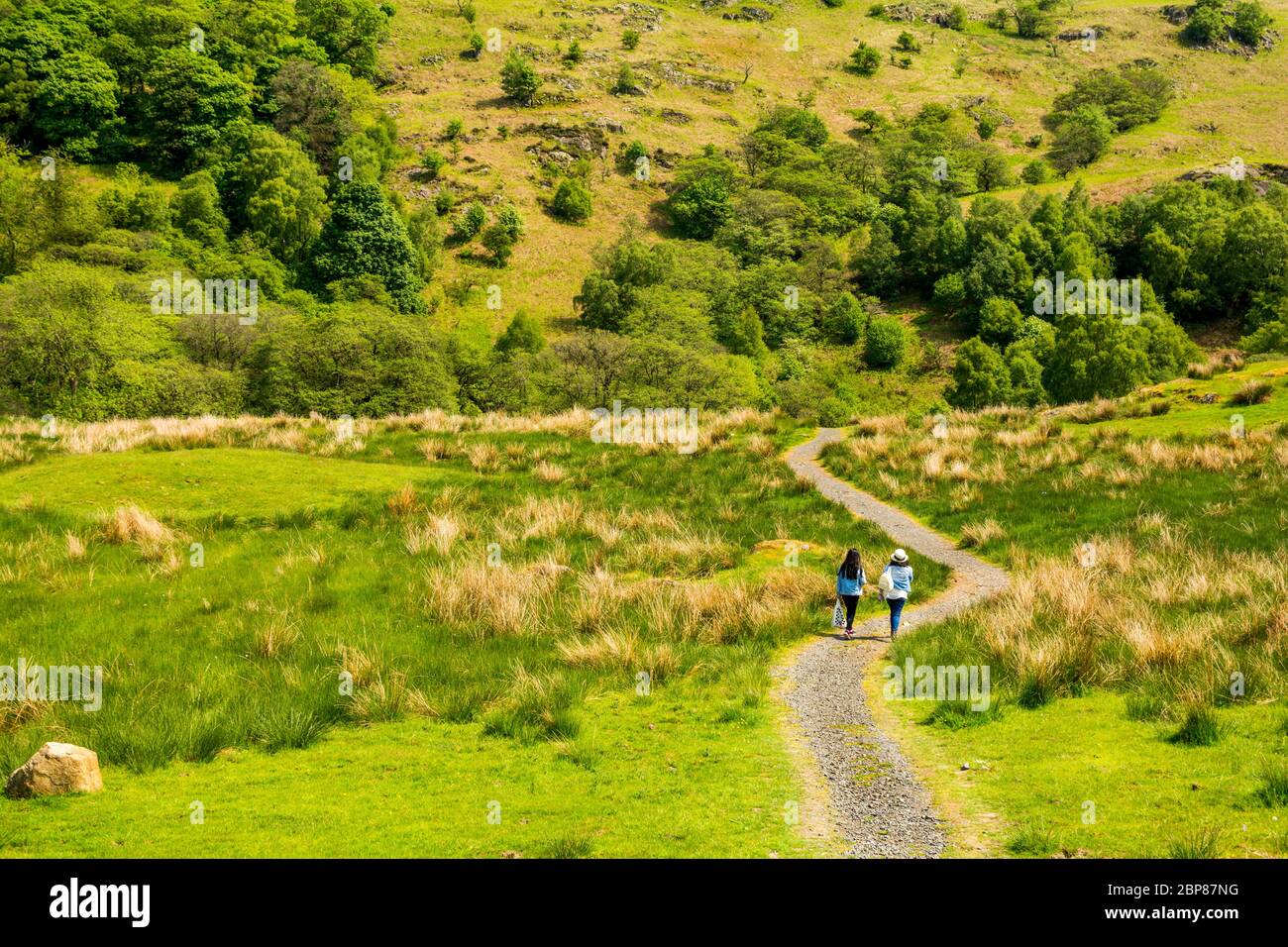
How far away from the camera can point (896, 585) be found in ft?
39.3

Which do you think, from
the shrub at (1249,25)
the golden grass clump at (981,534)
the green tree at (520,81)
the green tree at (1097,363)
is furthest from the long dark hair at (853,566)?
the shrub at (1249,25)

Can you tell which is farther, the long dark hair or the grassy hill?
the grassy hill

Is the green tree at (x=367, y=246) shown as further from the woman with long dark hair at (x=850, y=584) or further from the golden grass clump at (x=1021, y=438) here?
the woman with long dark hair at (x=850, y=584)

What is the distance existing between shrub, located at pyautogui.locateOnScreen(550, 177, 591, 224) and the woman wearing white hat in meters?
108

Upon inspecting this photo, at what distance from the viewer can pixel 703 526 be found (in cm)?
1750

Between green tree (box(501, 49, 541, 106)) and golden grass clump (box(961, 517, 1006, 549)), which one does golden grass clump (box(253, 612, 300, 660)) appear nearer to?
golden grass clump (box(961, 517, 1006, 549))

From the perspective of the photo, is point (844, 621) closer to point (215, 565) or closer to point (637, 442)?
point (215, 565)

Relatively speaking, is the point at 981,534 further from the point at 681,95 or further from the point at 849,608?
the point at 681,95

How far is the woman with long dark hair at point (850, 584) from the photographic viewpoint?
38.5ft

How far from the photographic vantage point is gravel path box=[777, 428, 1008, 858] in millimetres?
5586

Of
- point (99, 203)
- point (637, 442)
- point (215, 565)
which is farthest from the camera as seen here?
point (99, 203)

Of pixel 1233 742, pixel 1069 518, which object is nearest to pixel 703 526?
→ pixel 1069 518

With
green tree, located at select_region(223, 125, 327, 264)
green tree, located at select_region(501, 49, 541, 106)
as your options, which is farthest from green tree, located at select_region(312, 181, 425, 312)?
green tree, located at select_region(501, 49, 541, 106)
